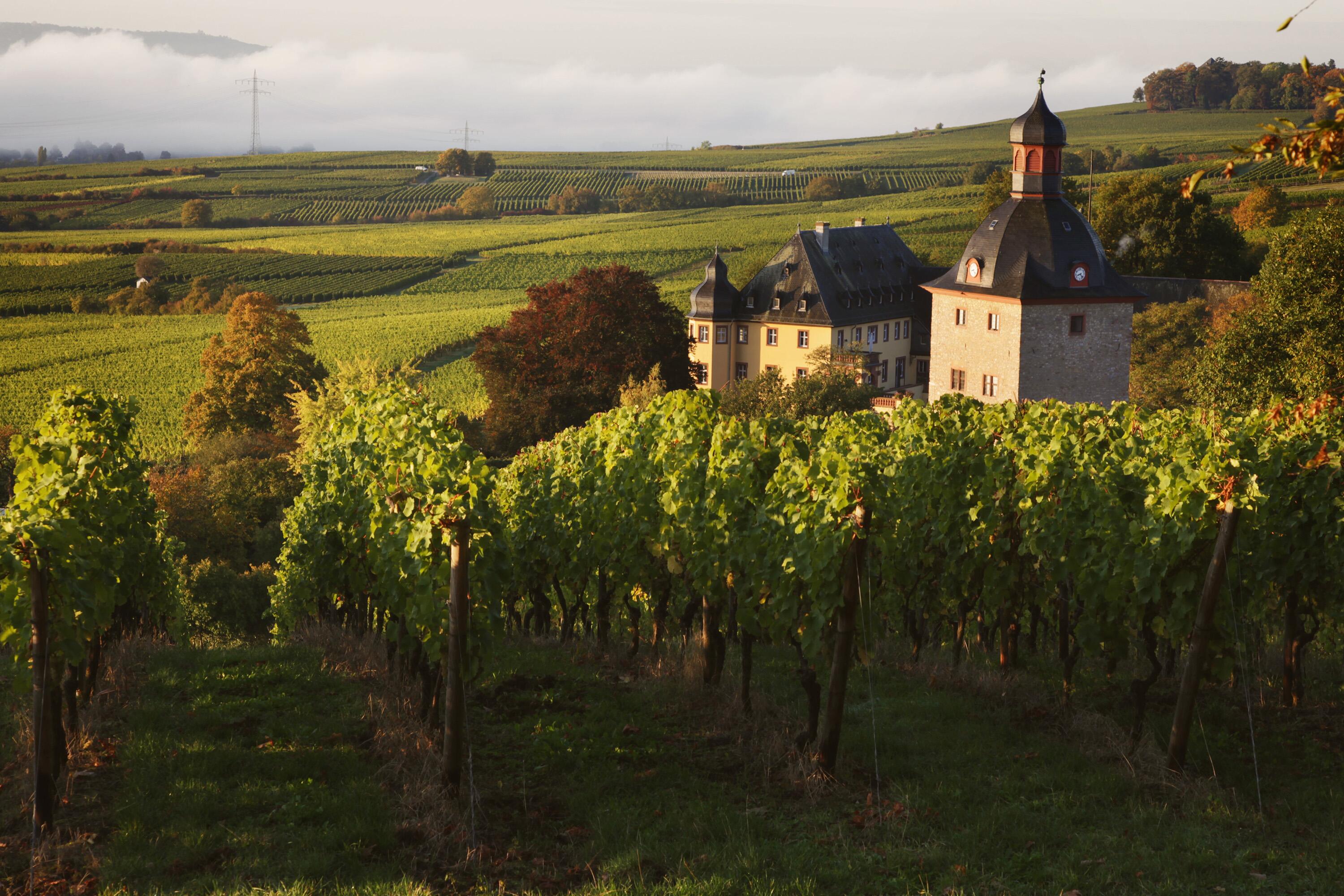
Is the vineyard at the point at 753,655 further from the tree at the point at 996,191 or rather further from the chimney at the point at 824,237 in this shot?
the tree at the point at 996,191

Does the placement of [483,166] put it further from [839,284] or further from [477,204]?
[839,284]

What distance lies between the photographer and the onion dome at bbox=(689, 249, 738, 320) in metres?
69.2

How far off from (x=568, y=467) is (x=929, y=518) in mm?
5261

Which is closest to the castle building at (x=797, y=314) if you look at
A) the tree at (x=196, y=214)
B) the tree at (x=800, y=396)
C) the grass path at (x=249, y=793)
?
the tree at (x=800, y=396)

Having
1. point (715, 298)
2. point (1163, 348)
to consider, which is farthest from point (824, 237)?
point (1163, 348)

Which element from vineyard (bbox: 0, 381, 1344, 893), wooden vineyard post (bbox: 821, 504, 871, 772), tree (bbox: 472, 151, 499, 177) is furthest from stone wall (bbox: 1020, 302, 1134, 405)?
tree (bbox: 472, 151, 499, 177)

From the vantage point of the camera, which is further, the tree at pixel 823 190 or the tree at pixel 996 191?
the tree at pixel 823 190

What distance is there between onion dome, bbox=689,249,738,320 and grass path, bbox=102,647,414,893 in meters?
57.9

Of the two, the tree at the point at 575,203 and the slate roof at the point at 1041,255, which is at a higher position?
the tree at the point at 575,203

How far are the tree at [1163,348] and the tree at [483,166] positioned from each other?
146 meters

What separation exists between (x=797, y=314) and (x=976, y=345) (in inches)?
549

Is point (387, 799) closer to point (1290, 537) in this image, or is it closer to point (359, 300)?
point (1290, 537)

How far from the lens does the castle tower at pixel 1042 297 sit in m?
54.7

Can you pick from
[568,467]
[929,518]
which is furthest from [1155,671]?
[568,467]
